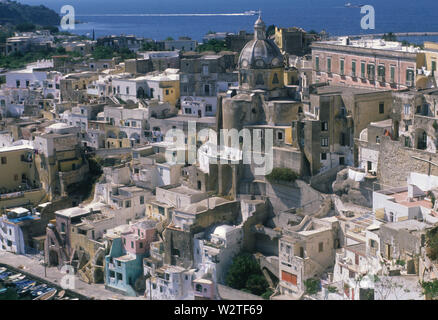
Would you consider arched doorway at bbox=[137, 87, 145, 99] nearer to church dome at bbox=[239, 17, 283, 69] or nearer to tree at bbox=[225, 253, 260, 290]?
church dome at bbox=[239, 17, 283, 69]

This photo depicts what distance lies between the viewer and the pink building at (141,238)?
25641mm

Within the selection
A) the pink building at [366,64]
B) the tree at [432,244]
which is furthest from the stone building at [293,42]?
the tree at [432,244]

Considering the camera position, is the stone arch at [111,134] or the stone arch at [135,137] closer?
the stone arch at [135,137]

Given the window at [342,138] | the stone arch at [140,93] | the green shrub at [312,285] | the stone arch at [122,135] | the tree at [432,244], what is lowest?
the green shrub at [312,285]

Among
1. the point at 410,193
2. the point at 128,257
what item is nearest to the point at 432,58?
the point at 410,193

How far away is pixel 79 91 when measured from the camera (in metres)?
42.2

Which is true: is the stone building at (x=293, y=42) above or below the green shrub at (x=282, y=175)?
above

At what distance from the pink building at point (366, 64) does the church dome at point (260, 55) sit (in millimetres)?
3091

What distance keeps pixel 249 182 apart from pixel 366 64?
23.7ft

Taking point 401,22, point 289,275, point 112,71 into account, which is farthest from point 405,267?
point 401,22

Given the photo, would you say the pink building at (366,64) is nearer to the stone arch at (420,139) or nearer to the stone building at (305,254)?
the stone arch at (420,139)

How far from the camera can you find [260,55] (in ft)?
94.1

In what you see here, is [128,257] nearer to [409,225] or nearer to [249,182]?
[249,182]
